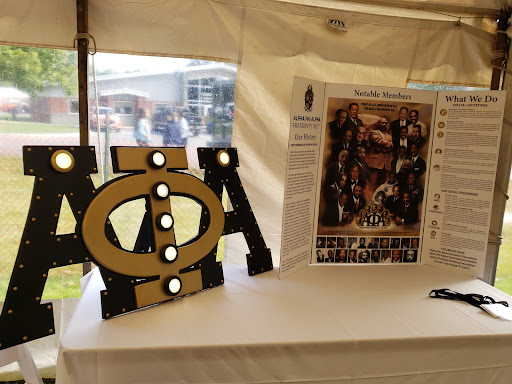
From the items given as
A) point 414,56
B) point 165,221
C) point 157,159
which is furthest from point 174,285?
point 414,56

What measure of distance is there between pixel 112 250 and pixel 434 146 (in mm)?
1513

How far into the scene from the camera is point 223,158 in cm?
179

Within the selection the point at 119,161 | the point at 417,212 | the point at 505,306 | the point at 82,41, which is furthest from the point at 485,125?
the point at 82,41

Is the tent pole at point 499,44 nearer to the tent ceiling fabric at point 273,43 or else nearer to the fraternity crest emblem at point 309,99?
the tent ceiling fabric at point 273,43

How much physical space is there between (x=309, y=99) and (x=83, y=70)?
3.63ft

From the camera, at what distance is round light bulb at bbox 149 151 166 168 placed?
1536 mm

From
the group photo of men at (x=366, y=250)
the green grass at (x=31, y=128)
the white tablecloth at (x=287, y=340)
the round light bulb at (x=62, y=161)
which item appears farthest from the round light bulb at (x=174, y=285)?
the green grass at (x=31, y=128)

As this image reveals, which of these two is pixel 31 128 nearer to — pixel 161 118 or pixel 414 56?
pixel 161 118

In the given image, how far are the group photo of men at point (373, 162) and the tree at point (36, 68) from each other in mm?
1313

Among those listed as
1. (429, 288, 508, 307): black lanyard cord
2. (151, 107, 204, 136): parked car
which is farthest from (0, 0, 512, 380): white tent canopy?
(429, 288, 508, 307): black lanyard cord

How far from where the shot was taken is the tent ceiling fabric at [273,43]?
2.12m

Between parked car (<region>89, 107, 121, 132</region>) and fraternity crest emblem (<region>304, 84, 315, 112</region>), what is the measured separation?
1027mm

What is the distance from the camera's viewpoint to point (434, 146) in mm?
2068

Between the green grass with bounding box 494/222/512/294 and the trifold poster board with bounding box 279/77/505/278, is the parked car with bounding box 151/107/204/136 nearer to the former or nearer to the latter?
the trifold poster board with bounding box 279/77/505/278
